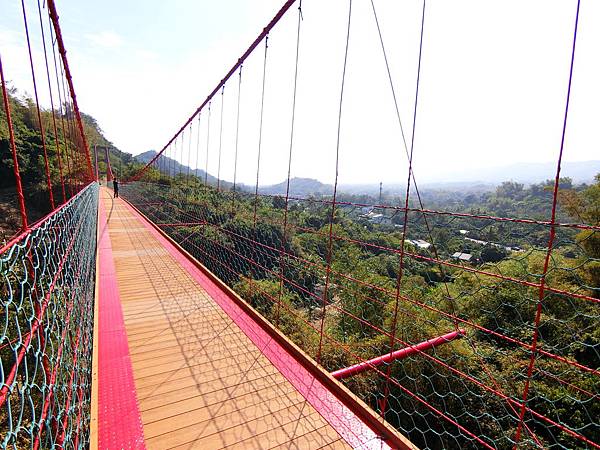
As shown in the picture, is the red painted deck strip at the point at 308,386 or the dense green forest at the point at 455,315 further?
the dense green forest at the point at 455,315

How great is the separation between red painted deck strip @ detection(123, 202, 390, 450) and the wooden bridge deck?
0.11 feet

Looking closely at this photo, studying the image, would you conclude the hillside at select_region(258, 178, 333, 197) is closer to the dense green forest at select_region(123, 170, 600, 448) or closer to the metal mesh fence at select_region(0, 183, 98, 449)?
the dense green forest at select_region(123, 170, 600, 448)

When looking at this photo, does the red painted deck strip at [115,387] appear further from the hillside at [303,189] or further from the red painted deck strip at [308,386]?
the hillside at [303,189]

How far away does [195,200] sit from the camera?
6305mm

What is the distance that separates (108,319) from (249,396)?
4.37 feet

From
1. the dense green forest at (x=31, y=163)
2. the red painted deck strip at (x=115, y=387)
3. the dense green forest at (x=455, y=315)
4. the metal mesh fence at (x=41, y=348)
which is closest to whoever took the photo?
the metal mesh fence at (x=41, y=348)

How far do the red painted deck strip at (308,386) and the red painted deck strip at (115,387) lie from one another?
70 cm

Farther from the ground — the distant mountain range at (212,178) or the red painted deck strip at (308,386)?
the distant mountain range at (212,178)

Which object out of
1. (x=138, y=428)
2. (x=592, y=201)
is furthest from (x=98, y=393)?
(x=592, y=201)

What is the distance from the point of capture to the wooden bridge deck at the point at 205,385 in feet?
4.48

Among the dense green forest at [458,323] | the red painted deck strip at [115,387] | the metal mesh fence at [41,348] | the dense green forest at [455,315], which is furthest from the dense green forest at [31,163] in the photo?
the metal mesh fence at [41,348]

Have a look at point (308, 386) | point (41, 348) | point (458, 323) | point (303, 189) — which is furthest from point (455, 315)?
point (303, 189)

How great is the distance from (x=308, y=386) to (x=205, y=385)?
1.68ft

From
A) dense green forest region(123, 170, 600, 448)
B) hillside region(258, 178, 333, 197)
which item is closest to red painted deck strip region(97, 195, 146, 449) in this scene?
dense green forest region(123, 170, 600, 448)
